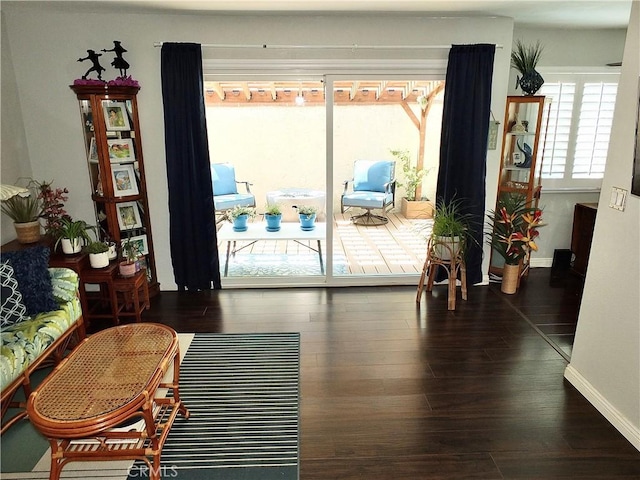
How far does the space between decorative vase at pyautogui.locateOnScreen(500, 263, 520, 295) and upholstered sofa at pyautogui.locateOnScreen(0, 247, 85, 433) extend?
11.5 feet

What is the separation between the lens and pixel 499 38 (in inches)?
144

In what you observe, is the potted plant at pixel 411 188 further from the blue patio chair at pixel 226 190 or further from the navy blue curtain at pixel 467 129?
the navy blue curtain at pixel 467 129

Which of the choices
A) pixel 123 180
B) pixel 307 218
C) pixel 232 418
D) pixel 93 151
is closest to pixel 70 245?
pixel 123 180

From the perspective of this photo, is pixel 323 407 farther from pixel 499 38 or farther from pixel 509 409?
pixel 499 38

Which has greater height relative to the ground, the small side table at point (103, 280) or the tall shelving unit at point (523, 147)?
the tall shelving unit at point (523, 147)

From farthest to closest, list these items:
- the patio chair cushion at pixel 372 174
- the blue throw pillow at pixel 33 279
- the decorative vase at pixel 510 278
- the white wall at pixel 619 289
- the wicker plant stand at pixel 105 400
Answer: the patio chair cushion at pixel 372 174 → the decorative vase at pixel 510 278 → the blue throw pillow at pixel 33 279 → the white wall at pixel 619 289 → the wicker plant stand at pixel 105 400

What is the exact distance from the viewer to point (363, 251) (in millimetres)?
5164

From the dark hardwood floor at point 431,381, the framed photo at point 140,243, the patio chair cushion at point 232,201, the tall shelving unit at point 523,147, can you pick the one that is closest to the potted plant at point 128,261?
the framed photo at point 140,243

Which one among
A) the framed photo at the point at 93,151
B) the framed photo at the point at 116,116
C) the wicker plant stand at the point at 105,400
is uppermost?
the framed photo at the point at 116,116

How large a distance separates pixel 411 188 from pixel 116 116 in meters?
4.32

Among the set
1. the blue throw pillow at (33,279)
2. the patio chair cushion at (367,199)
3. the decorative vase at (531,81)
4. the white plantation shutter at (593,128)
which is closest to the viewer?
the blue throw pillow at (33,279)

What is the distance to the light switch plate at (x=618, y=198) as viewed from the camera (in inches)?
88.1

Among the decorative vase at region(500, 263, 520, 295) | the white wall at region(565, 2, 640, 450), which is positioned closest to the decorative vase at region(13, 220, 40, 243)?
the white wall at region(565, 2, 640, 450)

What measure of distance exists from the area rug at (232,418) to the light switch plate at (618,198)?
2043 millimetres
